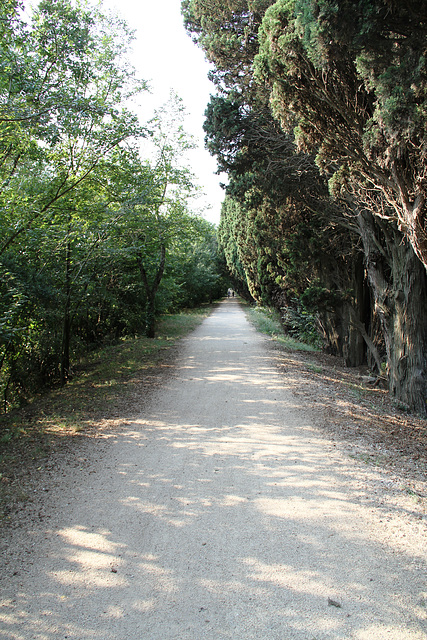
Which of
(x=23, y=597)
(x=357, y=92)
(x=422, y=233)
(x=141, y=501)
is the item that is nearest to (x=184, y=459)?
(x=141, y=501)

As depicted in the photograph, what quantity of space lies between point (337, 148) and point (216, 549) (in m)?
5.91

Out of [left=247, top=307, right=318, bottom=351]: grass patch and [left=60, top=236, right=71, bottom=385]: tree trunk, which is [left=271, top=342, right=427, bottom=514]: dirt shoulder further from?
[left=60, top=236, right=71, bottom=385]: tree trunk

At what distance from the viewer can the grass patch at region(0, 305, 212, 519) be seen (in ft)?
15.9

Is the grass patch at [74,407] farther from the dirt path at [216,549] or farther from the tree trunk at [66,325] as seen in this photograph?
the dirt path at [216,549]

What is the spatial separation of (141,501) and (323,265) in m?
10.1

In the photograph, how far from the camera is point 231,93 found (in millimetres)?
9141

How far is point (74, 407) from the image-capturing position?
709cm

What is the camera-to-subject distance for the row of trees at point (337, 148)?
4828 millimetres

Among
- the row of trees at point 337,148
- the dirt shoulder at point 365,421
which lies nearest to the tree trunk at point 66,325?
the row of trees at point 337,148

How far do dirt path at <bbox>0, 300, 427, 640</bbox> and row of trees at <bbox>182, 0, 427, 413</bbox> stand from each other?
3.82 metres

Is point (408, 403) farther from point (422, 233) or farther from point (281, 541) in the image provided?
point (281, 541)

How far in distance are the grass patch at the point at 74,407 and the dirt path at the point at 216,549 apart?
1.95 feet

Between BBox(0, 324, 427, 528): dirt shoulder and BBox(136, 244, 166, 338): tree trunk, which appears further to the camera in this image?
BBox(136, 244, 166, 338): tree trunk

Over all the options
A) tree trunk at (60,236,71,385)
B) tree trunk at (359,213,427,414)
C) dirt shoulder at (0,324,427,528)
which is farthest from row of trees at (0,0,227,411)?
tree trunk at (359,213,427,414)
